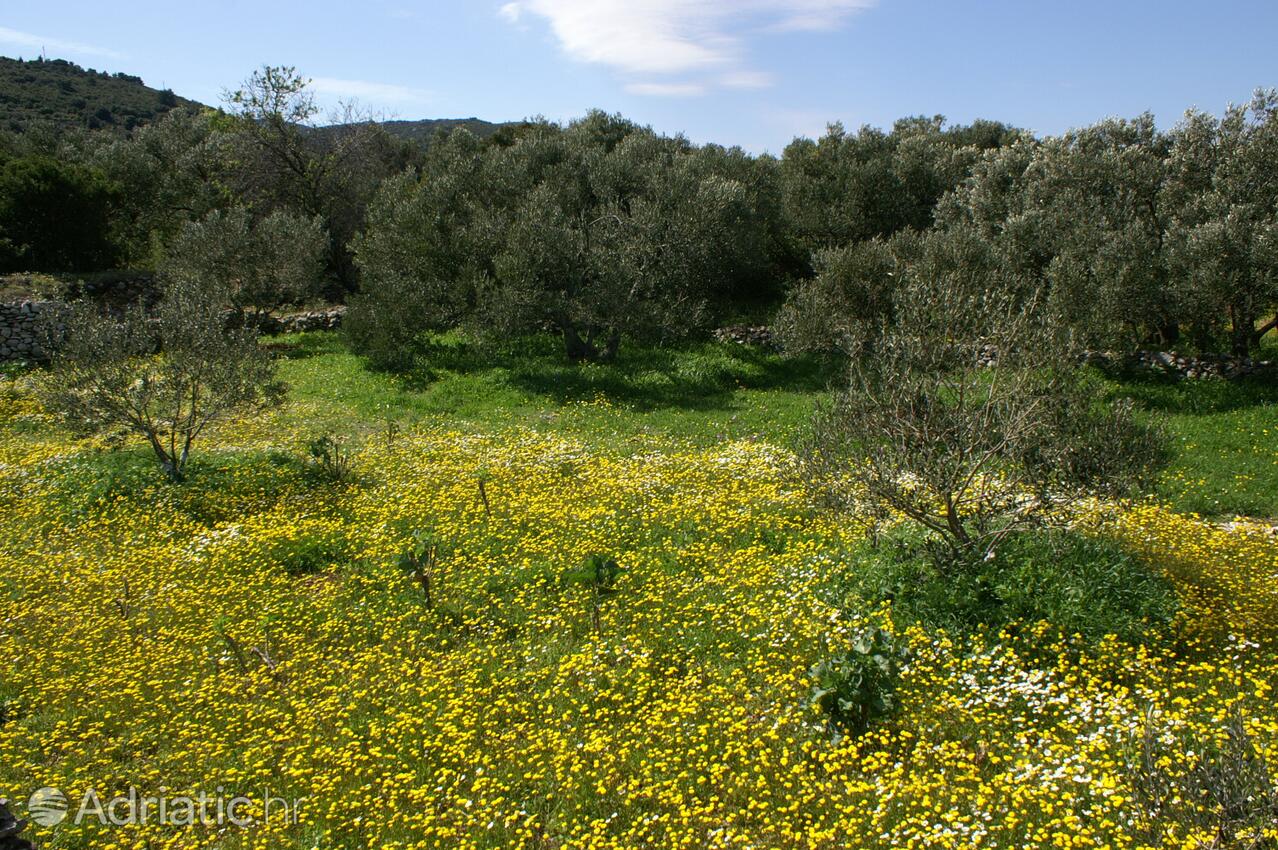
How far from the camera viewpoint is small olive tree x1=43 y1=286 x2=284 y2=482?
15367 mm

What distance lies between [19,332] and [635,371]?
75.7 ft

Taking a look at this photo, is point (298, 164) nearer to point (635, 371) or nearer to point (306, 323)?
point (306, 323)

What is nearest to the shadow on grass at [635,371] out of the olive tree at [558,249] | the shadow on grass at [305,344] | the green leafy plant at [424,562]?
the olive tree at [558,249]

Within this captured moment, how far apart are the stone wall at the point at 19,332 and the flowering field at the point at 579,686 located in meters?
16.6

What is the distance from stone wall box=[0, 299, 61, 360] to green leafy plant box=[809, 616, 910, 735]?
102 feet

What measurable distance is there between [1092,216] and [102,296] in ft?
130

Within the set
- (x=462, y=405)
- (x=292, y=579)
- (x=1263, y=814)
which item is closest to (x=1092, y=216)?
(x=462, y=405)

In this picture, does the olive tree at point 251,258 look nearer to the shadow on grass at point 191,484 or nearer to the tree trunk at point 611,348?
the shadow on grass at point 191,484

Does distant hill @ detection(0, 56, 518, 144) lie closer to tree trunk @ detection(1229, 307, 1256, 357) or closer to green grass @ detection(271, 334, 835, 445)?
green grass @ detection(271, 334, 835, 445)

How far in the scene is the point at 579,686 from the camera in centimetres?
851

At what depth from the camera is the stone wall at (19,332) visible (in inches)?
1054

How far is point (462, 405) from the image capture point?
2247 centimetres

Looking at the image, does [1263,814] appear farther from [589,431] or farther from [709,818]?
[589,431]

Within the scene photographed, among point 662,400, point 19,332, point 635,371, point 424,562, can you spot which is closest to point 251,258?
point 19,332
